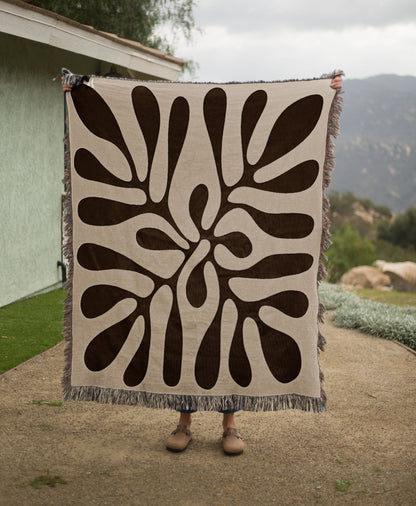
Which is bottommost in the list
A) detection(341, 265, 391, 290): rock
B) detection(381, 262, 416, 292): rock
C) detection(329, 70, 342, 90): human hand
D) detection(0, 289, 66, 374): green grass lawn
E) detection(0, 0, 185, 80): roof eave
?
detection(381, 262, 416, 292): rock

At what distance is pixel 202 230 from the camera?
3.14 metres

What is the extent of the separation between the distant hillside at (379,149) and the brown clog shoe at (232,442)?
66.2m

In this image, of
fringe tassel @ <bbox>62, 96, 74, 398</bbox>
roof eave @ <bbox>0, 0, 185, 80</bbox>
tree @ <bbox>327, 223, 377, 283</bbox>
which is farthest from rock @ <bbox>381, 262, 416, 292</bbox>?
fringe tassel @ <bbox>62, 96, 74, 398</bbox>

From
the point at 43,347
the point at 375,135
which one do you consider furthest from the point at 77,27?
the point at 375,135

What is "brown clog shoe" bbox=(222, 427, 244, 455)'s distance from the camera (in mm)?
3131

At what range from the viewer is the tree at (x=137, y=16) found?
1127 centimetres

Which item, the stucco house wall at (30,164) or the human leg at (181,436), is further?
the stucco house wall at (30,164)

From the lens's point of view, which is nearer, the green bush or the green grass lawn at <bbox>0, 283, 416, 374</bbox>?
the green grass lawn at <bbox>0, 283, 416, 374</bbox>

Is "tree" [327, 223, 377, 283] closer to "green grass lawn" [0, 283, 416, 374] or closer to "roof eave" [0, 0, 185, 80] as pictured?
"green grass lawn" [0, 283, 416, 374]

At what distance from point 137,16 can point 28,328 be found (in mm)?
8361

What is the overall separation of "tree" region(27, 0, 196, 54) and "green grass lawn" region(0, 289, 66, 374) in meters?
6.11

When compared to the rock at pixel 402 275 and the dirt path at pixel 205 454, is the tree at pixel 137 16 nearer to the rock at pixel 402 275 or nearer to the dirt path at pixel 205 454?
the dirt path at pixel 205 454

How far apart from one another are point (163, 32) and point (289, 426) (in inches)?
462

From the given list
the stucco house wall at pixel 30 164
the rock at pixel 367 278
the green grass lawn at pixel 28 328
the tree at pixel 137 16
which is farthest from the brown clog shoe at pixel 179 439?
the rock at pixel 367 278
